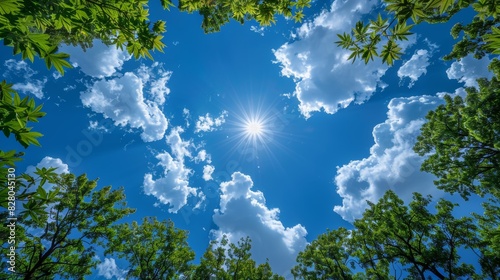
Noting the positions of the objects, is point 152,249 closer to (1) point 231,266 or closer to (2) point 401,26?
(1) point 231,266

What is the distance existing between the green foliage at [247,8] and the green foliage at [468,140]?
12.3m

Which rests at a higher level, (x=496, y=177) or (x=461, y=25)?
(x=461, y=25)

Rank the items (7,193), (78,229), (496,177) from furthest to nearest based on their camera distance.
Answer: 1. (78,229)
2. (496,177)
3. (7,193)

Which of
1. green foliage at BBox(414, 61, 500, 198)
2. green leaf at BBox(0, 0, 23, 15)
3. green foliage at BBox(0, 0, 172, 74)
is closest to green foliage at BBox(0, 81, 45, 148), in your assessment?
green foliage at BBox(0, 0, 172, 74)

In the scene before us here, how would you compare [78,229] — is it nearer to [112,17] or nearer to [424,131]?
[112,17]

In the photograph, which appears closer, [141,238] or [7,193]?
[7,193]

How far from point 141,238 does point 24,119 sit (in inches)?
789

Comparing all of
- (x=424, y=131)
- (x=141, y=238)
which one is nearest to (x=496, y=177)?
(x=424, y=131)

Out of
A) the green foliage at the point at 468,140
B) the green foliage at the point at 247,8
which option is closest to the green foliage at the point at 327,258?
the green foliage at the point at 468,140

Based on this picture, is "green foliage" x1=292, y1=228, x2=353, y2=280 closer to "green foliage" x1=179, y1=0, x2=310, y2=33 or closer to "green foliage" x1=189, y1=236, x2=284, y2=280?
"green foliage" x1=189, y1=236, x2=284, y2=280

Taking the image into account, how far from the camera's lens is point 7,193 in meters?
1.71

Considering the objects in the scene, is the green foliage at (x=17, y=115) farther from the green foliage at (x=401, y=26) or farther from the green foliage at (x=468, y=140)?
the green foliage at (x=468, y=140)

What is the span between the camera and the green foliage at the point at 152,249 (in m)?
17.2

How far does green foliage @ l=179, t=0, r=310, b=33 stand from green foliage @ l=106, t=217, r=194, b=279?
17.7 m
